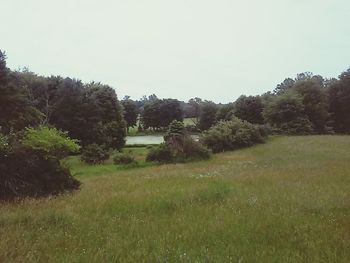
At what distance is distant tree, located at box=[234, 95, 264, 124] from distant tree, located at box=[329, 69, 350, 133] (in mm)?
13309

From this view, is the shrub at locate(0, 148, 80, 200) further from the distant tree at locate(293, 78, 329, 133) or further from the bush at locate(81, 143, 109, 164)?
the distant tree at locate(293, 78, 329, 133)

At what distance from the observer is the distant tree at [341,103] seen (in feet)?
257

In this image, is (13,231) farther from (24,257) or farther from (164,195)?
(164,195)

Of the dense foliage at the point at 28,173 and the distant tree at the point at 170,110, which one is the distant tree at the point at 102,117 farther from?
the distant tree at the point at 170,110

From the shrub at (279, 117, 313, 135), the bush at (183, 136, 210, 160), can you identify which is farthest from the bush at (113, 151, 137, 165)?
the shrub at (279, 117, 313, 135)

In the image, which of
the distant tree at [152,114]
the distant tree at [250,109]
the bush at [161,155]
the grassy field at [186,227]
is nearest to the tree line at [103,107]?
the distant tree at [250,109]

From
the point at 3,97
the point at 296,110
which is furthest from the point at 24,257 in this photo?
the point at 296,110

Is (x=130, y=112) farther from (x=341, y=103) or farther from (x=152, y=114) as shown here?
(x=341, y=103)

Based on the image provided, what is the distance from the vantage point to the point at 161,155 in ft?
133

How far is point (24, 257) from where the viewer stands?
6.66 meters

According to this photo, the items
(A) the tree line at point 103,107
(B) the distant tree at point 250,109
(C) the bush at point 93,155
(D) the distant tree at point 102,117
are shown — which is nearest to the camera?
(C) the bush at point 93,155

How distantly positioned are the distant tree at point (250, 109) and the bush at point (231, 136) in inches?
951

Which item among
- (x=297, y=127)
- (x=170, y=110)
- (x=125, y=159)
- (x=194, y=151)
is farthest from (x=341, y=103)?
(x=170, y=110)

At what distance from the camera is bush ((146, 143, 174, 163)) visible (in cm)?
4031
